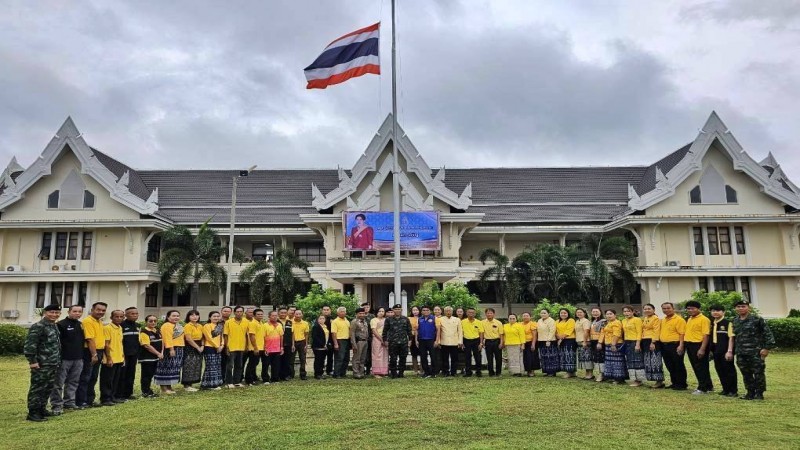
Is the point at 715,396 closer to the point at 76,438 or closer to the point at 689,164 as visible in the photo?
the point at 76,438

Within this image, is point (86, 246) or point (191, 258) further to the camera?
point (86, 246)

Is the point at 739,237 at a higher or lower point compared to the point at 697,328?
higher

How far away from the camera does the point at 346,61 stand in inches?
Answer: 557

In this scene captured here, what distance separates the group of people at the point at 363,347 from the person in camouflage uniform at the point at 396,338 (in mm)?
23

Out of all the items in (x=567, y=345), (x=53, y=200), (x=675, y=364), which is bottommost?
(x=675, y=364)

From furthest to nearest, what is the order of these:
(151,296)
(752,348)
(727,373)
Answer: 1. (151,296)
2. (727,373)
3. (752,348)

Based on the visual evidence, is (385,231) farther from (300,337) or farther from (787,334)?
(787,334)

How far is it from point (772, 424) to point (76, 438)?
881cm

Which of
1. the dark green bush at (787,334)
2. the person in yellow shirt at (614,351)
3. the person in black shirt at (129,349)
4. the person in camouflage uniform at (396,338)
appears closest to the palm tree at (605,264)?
the dark green bush at (787,334)

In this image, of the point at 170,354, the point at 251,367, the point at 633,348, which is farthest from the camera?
the point at 251,367

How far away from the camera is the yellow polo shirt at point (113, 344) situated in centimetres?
909

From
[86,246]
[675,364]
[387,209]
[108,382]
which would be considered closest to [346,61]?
[108,382]

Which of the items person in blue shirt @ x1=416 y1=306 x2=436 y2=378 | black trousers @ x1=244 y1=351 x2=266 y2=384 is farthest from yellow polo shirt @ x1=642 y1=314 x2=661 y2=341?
black trousers @ x1=244 y1=351 x2=266 y2=384

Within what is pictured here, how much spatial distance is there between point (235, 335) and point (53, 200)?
20.0m
